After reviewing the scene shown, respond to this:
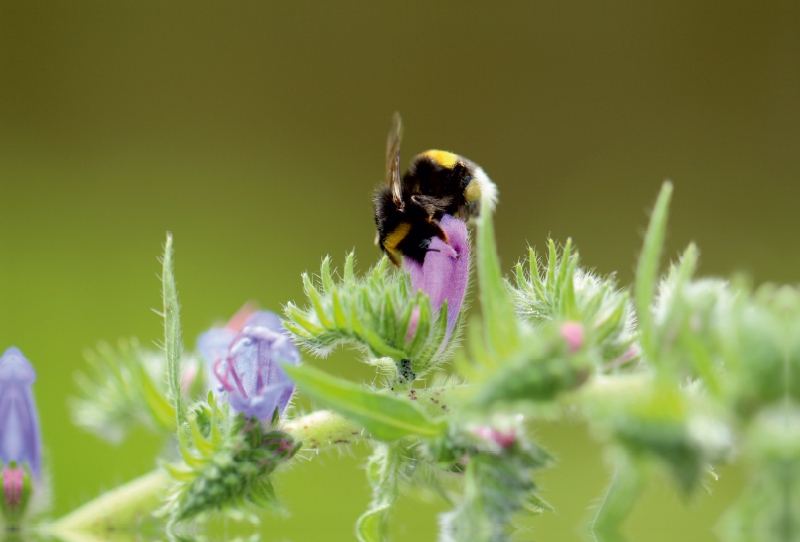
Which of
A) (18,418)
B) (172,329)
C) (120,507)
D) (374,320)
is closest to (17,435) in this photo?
(18,418)

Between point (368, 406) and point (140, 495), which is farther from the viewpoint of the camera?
point (140, 495)

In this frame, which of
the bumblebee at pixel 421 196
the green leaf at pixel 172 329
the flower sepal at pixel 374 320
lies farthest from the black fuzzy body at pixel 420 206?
the green leaf at pixel 172 329

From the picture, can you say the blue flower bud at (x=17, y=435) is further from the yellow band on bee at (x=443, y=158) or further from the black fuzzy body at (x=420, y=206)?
the yellow band on bee at (x=443, y=158)

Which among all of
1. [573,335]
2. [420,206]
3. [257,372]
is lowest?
[257,372]

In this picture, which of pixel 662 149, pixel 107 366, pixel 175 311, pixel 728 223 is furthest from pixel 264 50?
pixel 175 311

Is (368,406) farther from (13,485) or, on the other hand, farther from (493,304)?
(13,485)

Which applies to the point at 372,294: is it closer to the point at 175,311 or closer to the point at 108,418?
the point at 175,311
